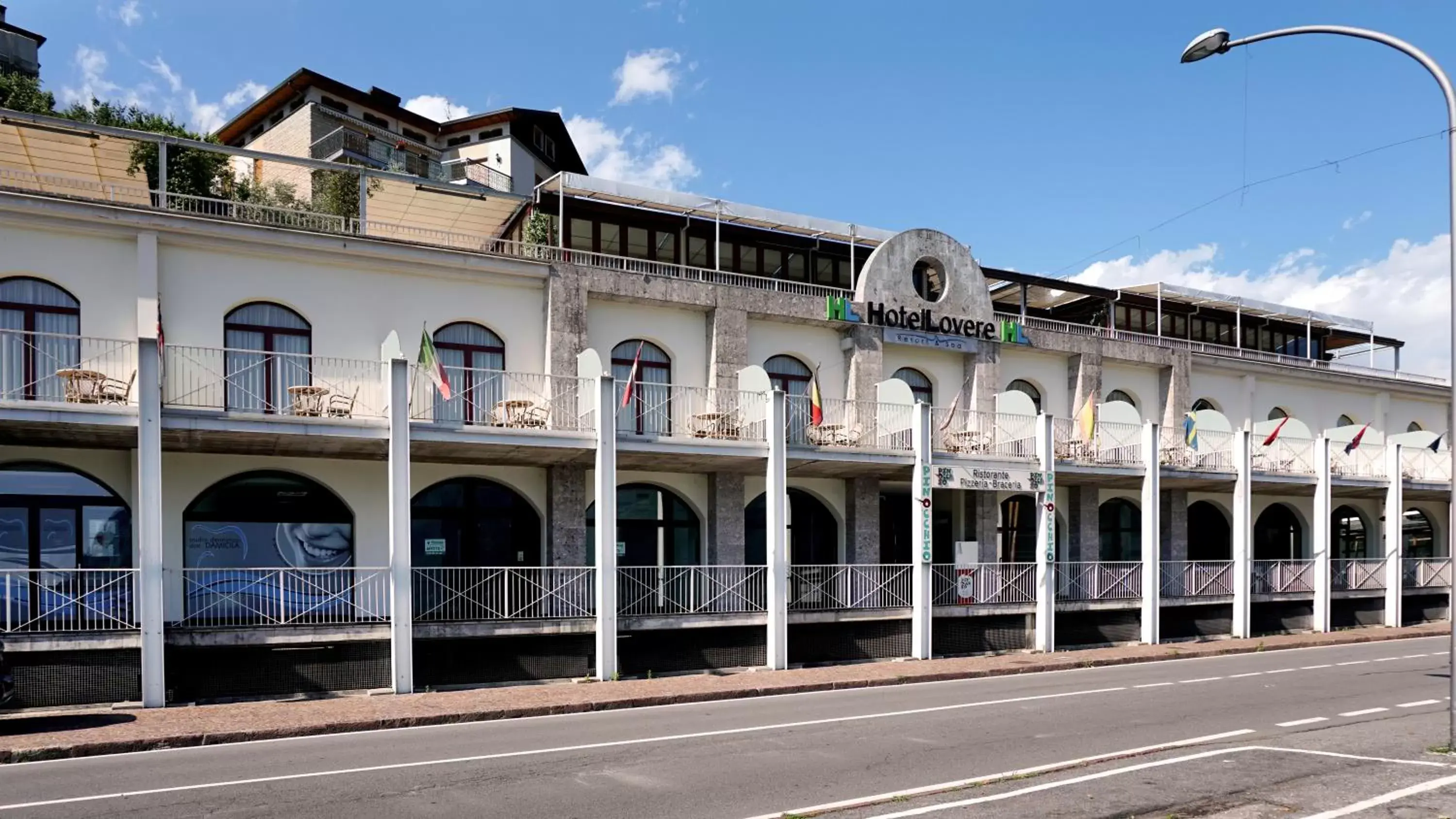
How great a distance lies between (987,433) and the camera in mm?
26203

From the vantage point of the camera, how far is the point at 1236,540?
93.7ft

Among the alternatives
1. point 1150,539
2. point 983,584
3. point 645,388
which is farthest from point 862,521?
point 1150,539

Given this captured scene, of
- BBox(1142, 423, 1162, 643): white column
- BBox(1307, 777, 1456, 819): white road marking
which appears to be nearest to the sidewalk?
BBox(1142, 423, 1162, 643): white column

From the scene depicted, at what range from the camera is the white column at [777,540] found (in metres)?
21.4

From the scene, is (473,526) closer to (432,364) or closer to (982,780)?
(432,364)

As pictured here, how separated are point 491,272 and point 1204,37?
44.8 ft

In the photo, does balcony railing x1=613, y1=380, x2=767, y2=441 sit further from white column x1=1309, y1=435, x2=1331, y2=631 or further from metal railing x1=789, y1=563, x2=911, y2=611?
white column x1=1309, y1=435, x2=1331, y2=631

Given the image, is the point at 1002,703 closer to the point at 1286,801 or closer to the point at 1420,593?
the point at 1286,801

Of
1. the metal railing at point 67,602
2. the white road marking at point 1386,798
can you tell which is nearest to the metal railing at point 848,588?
the metal railing at point 67,602

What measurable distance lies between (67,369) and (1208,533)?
2879cm

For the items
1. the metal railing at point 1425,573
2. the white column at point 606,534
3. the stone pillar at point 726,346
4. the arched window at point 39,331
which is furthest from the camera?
the metal railing at point 1425,573

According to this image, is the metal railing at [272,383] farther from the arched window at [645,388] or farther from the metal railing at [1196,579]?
the metal railing at [1196,579]

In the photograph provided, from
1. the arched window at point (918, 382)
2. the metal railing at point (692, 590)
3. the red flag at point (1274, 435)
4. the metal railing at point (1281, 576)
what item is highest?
the arched window at point (918, 382)

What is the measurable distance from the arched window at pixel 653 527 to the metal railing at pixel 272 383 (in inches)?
207
